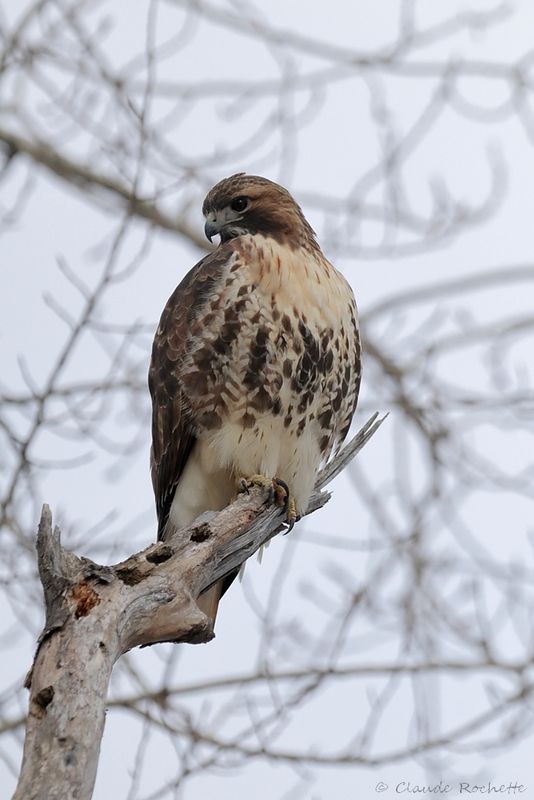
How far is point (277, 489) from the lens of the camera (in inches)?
158

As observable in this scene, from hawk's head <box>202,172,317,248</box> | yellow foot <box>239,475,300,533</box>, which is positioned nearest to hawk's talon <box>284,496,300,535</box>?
yellow foot <box>239,475,300,533</box>

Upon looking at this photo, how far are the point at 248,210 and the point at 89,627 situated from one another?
2226 mm

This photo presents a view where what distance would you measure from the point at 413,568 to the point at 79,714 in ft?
12.3

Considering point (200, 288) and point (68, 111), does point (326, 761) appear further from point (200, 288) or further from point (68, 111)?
point (68, 111)

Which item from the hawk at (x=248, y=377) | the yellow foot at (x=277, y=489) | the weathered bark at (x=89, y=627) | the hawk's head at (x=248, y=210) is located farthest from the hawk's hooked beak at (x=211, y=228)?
the weathered bark at (x=89, y=627)

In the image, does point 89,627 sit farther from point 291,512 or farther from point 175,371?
point 175,371

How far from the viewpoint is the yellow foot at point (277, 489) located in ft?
13.1

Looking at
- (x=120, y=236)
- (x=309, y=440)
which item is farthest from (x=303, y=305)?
(x=120, y=236)

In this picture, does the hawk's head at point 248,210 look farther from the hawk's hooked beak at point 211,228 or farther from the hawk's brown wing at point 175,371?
the hawk's brown wing at point 175,371

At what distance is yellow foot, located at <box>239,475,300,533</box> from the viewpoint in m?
Answer: 3.98

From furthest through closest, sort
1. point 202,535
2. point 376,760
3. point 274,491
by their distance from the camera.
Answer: point 376,760 < point 274,491 < point 202,535

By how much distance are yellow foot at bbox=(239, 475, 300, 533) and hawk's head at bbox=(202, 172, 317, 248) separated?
3.05 ft

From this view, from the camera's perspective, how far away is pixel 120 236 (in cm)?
441

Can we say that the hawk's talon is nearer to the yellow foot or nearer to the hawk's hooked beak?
the yellow foot
